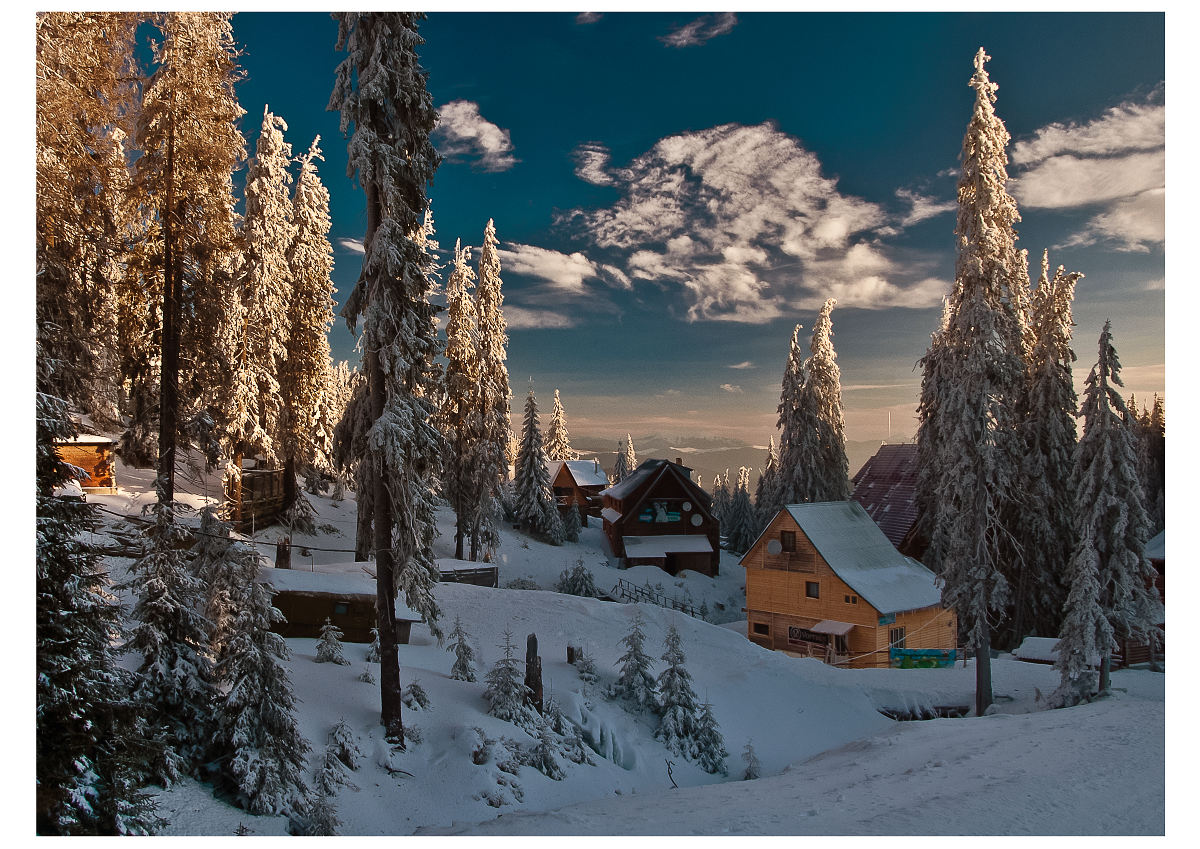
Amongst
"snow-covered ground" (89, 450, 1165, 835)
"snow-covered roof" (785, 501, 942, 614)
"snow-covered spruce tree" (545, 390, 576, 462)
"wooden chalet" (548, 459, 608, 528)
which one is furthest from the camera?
"snow-covered spruce tree" (545, 390, 576, 462)

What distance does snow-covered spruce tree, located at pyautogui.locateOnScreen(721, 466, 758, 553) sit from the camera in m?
52.2

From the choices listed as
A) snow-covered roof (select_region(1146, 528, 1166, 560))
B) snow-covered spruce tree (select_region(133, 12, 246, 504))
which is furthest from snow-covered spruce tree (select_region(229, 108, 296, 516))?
snow-covered roof (select_region(1146, 528, 1166, 560))

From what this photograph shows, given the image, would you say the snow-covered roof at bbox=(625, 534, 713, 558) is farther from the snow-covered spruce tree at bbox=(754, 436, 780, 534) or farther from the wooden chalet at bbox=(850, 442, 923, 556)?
the wooden chalet at bbox=(850, 442, 923, 556)

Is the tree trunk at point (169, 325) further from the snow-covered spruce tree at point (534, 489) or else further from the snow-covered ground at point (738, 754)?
the snow-covered spruce tree at point (534, 489)

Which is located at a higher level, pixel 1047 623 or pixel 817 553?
pixel 817 553

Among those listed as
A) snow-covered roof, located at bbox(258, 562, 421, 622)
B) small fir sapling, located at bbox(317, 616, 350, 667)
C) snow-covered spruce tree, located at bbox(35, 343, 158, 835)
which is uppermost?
snow-covered spruce tree, located at bbox(35, 343, 158, 835)

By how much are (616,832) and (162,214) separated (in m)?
12.2

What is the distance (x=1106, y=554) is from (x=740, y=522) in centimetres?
3860

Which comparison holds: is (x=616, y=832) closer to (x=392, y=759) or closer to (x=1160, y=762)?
(x=392, y=759)

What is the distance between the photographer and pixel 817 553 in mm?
25938

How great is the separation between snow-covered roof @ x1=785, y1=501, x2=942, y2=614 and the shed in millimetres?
17982

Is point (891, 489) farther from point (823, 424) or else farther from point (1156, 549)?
point (1156, 549)

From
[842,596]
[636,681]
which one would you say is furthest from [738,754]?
[842,596]
